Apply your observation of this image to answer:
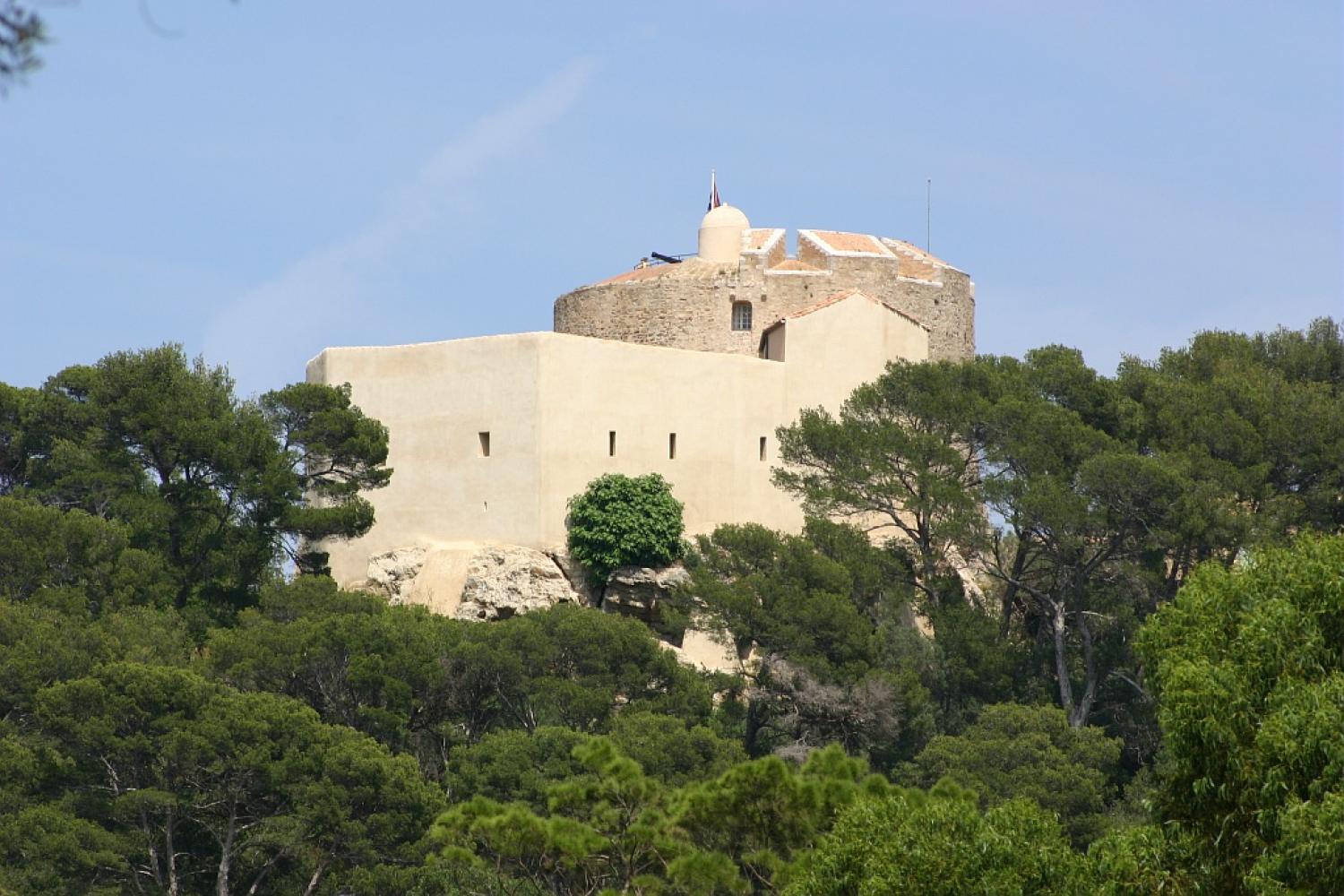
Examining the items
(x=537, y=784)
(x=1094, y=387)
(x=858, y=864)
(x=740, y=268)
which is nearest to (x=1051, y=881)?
(x=858, y=864)

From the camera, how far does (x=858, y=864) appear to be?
19.8m

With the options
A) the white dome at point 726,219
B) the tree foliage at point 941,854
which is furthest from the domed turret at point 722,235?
the tree foliage at point 941,854

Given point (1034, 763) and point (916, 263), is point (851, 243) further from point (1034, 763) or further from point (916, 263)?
point (1034, 763)

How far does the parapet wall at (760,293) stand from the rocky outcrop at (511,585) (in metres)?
5.60

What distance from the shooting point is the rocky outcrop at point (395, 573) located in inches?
1384

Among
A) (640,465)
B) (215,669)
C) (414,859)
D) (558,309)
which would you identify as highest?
(558,309)

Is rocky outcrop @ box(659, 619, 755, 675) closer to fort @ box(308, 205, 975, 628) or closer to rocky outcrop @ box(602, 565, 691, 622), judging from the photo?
rocky outcrop @ box(602, 565, 691, 622)

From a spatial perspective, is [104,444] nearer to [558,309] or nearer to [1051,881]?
[558,309]

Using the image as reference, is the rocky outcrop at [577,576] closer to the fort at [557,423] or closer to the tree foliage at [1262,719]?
the fort at [557,423]

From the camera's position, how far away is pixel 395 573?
116 feet

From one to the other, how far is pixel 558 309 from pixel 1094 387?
380 inches

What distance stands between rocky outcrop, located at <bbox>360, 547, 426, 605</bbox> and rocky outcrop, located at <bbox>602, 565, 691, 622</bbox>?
8.84ft

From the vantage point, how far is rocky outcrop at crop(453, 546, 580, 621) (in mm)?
34125

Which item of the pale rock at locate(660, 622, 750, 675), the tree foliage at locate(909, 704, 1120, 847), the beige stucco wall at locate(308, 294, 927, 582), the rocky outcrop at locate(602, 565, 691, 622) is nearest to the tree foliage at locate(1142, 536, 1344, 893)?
the tree foliage at locate(909, 704, 1120, 847)
